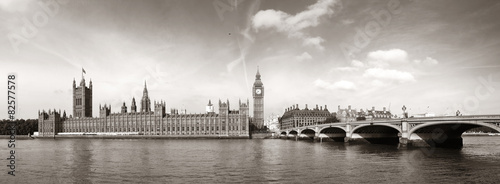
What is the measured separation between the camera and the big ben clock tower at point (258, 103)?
551 ft

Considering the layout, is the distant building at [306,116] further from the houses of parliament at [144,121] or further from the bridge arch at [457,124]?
the bridge arch at [457,124]

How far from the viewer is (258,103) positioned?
170 metres

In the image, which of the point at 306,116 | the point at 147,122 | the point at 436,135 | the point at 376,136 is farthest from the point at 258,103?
the point at 436,135

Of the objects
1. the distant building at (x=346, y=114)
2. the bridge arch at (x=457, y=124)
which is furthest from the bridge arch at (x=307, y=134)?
the distant building at (x=346, y=114)

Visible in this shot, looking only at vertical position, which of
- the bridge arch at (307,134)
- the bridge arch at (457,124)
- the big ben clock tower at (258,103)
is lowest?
the bridge arch at (307,134)

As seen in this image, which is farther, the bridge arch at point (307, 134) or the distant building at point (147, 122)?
the distant building at point (147, 122)

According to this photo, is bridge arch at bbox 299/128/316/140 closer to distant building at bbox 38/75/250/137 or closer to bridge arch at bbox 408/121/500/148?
distant building at bbox 38/75/250/137

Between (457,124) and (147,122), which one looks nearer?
(457,124)

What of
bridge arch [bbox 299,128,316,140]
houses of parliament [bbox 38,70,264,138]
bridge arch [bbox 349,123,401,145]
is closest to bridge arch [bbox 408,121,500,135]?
bridge arch [bbox 349,123,401,145]

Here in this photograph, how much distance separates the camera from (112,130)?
13762 cm

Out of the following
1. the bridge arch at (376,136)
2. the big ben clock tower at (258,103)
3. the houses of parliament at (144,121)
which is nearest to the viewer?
the bridge arch at (376,136)

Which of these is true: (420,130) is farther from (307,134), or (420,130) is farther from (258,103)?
(258,103)

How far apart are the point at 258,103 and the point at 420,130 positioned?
12187cm

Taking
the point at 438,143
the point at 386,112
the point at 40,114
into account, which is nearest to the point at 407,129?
the point at 438,143
